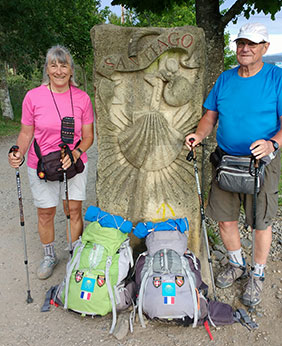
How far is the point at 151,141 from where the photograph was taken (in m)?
3.28

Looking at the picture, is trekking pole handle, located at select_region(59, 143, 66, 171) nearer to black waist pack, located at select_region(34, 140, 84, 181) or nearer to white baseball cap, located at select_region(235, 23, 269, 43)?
black waist pack, located at select_region(34, 140, 84, 181)

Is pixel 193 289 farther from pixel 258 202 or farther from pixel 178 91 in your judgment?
pixel 178 91

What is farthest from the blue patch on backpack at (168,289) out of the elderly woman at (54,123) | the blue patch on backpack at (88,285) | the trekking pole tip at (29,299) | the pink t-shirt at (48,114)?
the pink t-shirt at (48,114)

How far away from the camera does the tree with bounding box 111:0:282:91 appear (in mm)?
4234

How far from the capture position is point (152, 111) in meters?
3.27

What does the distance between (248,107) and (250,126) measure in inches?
5.8

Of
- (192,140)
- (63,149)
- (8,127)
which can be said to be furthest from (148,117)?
(8,127)

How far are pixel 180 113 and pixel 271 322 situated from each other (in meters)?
2.01

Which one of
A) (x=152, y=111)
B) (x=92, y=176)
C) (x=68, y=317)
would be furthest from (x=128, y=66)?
(x=92, y=176)

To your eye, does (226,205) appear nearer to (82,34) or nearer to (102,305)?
(102,305)

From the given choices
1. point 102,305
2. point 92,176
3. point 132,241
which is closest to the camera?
point 102,305

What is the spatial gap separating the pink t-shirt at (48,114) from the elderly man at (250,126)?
101cm

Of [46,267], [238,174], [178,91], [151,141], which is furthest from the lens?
[46,267]

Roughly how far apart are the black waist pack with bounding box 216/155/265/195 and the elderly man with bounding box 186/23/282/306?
10 centimetres
